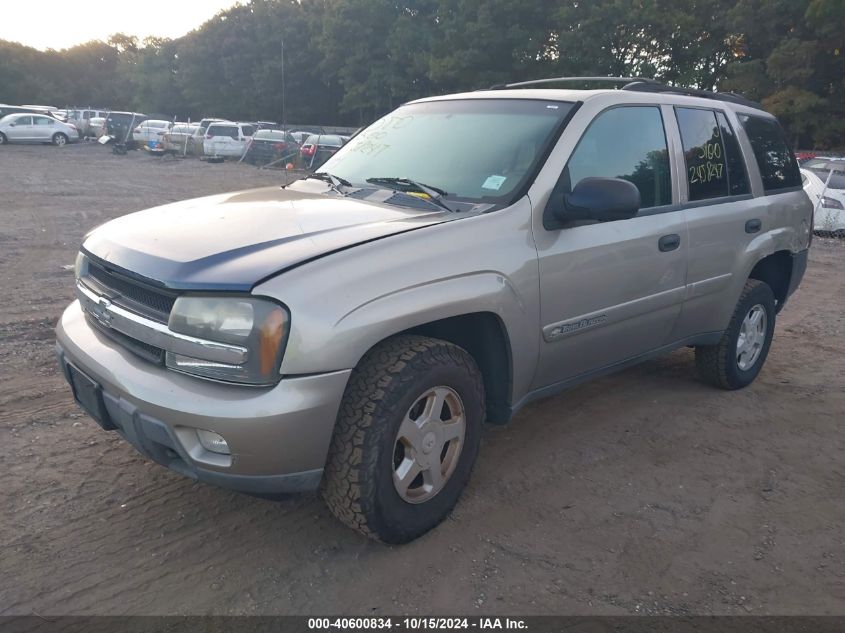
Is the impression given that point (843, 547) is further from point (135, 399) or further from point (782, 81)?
point (782, 81)

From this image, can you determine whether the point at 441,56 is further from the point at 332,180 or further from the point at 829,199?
the point at 332,180

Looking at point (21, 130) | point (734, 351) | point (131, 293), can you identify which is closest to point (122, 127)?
point (21, 130)

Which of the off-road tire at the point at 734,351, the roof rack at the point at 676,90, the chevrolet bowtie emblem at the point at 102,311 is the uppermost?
the roof rack at the point at 676,90

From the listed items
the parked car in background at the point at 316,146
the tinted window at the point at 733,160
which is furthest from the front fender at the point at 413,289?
the parked car in background at the point at 316,146

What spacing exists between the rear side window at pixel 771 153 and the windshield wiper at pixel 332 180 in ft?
9.00

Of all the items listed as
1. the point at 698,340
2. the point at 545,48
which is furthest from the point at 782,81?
the point at 698,340

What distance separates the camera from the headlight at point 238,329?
2.46 m

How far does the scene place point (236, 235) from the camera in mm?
2879

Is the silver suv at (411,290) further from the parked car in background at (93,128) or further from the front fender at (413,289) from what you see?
the parked car in background at (93,128)

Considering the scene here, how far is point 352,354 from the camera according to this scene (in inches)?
102

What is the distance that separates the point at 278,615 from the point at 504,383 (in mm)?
1367

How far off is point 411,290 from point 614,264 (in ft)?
4.30

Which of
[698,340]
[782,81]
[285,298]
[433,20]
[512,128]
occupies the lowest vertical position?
[698,340]

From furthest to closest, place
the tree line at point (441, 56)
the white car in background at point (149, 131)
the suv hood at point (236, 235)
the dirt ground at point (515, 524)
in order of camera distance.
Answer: the white car in background at point (149, 131) → the tree line at point (441, 56) → the dirt ground at point (515, 524) → the suv hood at point (236, 235)
